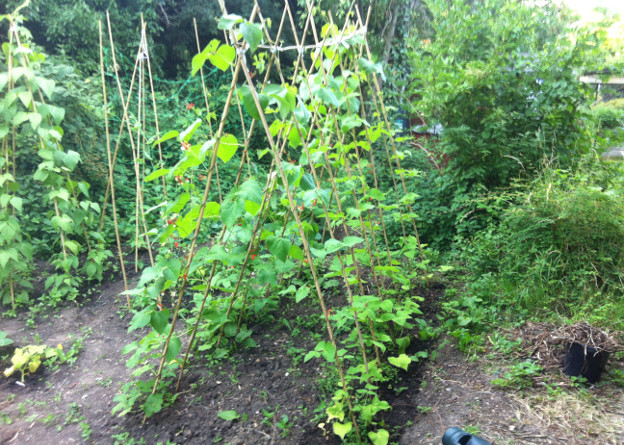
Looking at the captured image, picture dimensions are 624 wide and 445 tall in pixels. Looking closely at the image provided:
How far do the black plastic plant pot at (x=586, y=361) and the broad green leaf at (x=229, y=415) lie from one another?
5.60 ft

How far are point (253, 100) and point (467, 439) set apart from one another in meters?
1.56

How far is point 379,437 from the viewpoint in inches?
70.9

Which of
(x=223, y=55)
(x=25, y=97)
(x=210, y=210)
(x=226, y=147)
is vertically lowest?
(x=210, y=210)

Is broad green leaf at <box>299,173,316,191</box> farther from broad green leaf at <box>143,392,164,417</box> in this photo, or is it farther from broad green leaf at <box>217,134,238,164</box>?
broad green leaf at <box>143,392,164,417</box>

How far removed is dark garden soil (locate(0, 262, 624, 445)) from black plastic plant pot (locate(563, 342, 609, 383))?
0.36m

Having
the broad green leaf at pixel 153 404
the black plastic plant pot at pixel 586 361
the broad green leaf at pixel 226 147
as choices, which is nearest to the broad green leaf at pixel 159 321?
the broad green leaf at pixel 153 404

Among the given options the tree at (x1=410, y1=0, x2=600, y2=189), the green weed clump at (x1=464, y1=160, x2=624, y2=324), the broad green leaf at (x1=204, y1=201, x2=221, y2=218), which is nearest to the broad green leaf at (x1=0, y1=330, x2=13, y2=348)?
the broad green leaf at (x1=204, y1=201, x2=221, y2=218)

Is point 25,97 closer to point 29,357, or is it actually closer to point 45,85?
point 45,85

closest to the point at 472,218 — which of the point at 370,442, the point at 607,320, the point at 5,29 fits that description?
the point at 607,320

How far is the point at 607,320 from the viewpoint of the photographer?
90.7 inches

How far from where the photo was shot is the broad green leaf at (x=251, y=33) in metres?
1.59

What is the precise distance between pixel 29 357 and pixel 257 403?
1580 millimetres

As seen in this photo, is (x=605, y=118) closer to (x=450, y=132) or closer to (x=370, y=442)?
(x=450, y=132)

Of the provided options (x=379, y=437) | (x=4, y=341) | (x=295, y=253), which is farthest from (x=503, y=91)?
(x=4, y=341)
